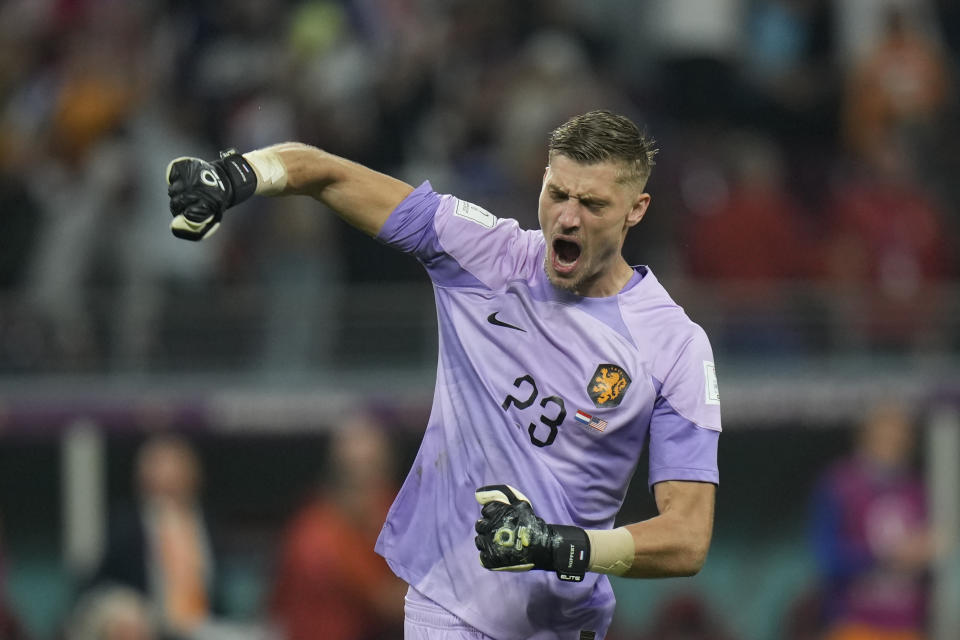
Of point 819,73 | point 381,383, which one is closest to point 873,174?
point 819,73

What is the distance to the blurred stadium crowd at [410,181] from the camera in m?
9.36

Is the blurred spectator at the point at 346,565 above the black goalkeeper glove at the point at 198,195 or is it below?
below

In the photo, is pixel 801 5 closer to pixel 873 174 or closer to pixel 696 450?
A: pixel 873 174

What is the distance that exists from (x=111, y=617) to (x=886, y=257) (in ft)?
18.7

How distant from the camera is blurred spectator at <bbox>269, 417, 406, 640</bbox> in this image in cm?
828

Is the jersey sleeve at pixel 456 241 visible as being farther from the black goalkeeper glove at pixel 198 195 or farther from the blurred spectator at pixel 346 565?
the blurred spectator at pixel 346 565

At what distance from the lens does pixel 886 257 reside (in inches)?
423

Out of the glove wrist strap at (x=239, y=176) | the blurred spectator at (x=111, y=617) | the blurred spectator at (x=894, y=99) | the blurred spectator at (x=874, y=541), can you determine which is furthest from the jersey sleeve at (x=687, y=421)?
the blurred spectator at (x=894, y=99)

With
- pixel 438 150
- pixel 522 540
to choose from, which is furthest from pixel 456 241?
pixel 438 150

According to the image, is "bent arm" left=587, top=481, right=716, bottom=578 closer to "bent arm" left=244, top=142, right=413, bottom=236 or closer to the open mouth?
the open mouth

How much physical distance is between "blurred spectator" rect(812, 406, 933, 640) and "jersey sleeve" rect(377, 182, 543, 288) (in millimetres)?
5099

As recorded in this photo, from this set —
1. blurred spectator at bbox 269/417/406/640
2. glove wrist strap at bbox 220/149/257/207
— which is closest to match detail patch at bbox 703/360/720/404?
glove wrist strap at bbox 220/149/257/207

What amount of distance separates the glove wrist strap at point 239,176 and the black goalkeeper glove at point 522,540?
42.7 inches

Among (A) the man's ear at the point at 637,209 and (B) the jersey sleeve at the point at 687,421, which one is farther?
(A) the man's ear at the point at 637,209
